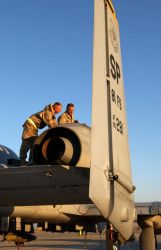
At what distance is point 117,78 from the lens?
716 cm

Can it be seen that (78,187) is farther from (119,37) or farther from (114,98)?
(119,37)

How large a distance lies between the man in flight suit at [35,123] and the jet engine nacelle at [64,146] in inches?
59.9

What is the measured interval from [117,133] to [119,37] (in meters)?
2.48

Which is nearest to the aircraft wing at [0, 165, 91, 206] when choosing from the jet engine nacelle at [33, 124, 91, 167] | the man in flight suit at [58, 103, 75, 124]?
the jet engine nacelle at [33, 124, 91, 167]

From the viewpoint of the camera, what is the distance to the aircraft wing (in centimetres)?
567

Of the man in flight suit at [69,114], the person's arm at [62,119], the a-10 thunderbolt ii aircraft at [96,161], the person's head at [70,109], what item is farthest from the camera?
the person's head at [70,109]

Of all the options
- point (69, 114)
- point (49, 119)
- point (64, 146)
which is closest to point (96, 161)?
point (64, 146)

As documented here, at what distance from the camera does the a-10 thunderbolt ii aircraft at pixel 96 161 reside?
5504 mm

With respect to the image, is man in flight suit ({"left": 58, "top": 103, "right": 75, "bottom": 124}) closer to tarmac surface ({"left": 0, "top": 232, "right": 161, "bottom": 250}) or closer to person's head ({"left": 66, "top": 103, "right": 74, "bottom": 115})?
person's head ({"left": 66, "top": 103, "right": 74, "bottom": 115})

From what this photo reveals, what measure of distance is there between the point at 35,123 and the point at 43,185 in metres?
2.37

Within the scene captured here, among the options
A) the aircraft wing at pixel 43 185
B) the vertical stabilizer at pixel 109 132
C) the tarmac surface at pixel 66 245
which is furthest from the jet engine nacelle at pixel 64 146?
the tarmac surface at pixel 66 245

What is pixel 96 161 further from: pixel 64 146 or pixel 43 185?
pixel 43 185

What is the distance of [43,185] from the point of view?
6.10m

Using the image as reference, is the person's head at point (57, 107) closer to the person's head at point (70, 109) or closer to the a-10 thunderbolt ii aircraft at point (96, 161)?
the person's head at point (70, 109)
